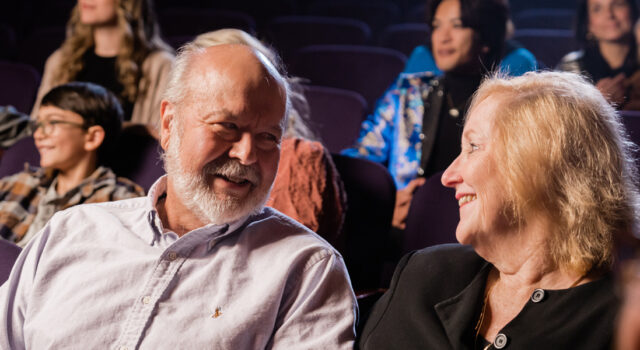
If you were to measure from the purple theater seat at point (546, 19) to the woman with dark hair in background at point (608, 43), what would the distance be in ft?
→ 3.76

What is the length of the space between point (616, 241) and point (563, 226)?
82 mm

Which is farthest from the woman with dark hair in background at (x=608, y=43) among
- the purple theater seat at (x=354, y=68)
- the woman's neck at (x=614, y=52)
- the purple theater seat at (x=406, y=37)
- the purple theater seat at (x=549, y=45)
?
the purple theater seat at (x=406, y=37)

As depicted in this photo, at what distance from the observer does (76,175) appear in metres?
1.90

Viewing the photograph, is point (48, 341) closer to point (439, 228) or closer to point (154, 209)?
point (154, 209)

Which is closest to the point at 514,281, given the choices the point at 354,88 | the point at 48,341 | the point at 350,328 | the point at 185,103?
the point at 350,328

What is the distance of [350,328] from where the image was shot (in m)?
1.08

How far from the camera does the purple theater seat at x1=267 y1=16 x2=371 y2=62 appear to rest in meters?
3.67

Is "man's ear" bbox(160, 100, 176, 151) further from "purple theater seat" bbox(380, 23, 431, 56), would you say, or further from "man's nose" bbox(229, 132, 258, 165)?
"purple theater seat" bbox(380, 23, 431, 56)

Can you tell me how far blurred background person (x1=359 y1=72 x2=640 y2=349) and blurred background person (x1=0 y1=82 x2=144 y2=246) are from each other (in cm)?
109

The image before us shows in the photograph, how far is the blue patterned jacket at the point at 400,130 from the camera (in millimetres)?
2260

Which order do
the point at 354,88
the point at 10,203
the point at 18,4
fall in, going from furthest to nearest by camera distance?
the point at 18,4
the point at 354,88
the point at 10,203

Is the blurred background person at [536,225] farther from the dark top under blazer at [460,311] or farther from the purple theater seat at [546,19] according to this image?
A: the purple theater seat at [546,19]

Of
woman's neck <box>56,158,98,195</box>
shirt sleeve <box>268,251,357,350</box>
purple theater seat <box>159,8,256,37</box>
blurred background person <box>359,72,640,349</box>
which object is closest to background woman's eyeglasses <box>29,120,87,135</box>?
woman's neck <box>56,158,98,195</box>

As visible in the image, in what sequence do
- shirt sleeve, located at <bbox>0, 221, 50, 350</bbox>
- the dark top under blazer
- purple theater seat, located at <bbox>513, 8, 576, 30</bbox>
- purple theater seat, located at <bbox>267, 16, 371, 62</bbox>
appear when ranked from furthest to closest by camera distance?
1. purple theater seat, located at <bbox>513, 8, 576, 30</bbox>
2. purple theater seat, located at <bbox>267, 16, 371, 62</bbox>
3. shirt sleeve, located at <bbox>0, 221, 50, 350</bbox>
4. the dark top under blazer
